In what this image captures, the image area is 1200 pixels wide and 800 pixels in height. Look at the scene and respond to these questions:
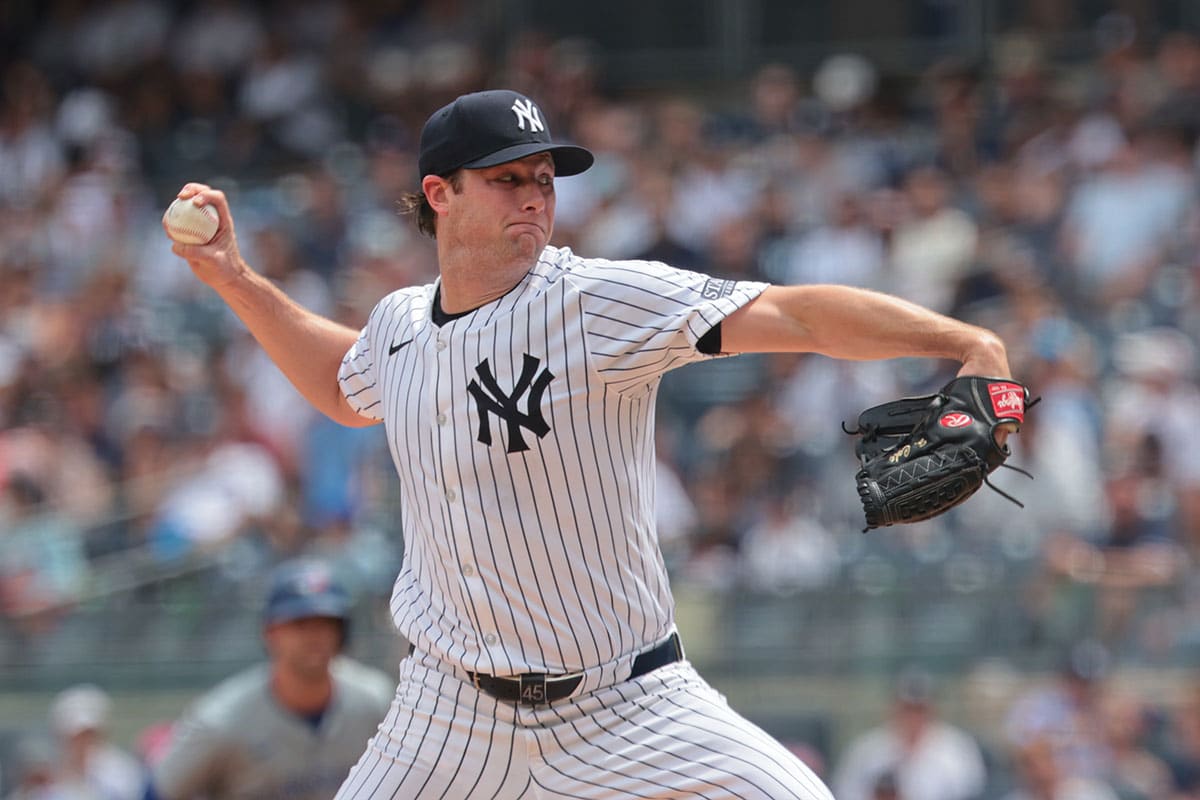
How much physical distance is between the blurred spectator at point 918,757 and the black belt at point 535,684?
12.4 ft

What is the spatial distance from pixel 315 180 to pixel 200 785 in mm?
7119

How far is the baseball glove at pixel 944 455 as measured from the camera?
3066 mm

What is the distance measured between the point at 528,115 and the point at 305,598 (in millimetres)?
1929

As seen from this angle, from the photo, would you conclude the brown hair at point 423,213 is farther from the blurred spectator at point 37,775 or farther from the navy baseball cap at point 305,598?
the blurred spectator at point 37,775

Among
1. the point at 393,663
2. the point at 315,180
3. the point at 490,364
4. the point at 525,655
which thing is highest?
the point at 315,180

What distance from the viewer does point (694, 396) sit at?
351 inches

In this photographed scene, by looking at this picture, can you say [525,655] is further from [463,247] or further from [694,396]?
[694,396]

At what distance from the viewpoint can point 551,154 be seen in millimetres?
3537

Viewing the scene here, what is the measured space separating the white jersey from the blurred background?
3.83m

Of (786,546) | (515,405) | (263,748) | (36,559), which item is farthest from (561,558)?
(36,559)

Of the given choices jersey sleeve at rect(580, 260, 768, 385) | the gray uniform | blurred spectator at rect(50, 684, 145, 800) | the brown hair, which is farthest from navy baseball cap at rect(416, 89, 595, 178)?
blurred spectator at rect(50, 684, 145, 800)

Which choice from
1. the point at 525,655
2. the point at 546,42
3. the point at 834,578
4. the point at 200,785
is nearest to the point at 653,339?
the point at 525,655

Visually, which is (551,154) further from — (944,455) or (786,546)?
(786,546)

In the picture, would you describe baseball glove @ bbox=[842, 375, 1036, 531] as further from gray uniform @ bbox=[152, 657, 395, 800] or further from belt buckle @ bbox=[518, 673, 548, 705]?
gray uniform @ bbox=[152, 657, 395, 800]
